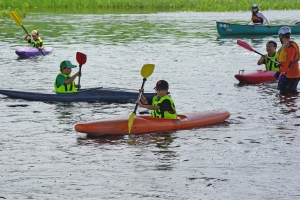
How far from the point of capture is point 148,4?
44875mm

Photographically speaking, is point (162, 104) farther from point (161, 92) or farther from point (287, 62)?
point (287, 62)

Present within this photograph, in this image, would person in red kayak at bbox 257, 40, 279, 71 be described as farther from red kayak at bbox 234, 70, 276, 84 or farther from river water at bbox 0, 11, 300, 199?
river water at bbox 0, 11, 300, 199

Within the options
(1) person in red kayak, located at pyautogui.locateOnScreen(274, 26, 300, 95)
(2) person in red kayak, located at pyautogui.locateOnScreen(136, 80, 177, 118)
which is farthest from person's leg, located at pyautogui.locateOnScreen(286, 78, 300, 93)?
(2) person in red kayak, located at pyautogui.locateOnScreen(136, 80, 177, 118)

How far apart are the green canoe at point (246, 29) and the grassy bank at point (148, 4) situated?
14715mm

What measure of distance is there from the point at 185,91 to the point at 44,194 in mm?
7771

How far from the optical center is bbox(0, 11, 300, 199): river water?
26.0 feet

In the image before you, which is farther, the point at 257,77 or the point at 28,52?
the point at 28,52

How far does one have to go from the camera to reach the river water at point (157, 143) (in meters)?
7.92

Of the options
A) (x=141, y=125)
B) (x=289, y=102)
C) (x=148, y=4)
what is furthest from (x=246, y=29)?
(x=148, y=4)

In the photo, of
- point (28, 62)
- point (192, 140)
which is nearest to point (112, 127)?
point (192, 140)

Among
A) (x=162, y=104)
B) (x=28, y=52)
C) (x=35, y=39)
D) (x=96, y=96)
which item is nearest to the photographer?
(x=162, y=104)

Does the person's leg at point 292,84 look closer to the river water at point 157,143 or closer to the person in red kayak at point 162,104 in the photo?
the river water at point 157,143

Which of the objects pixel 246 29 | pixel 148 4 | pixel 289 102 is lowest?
pixel 289 102

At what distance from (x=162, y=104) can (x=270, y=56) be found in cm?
540
